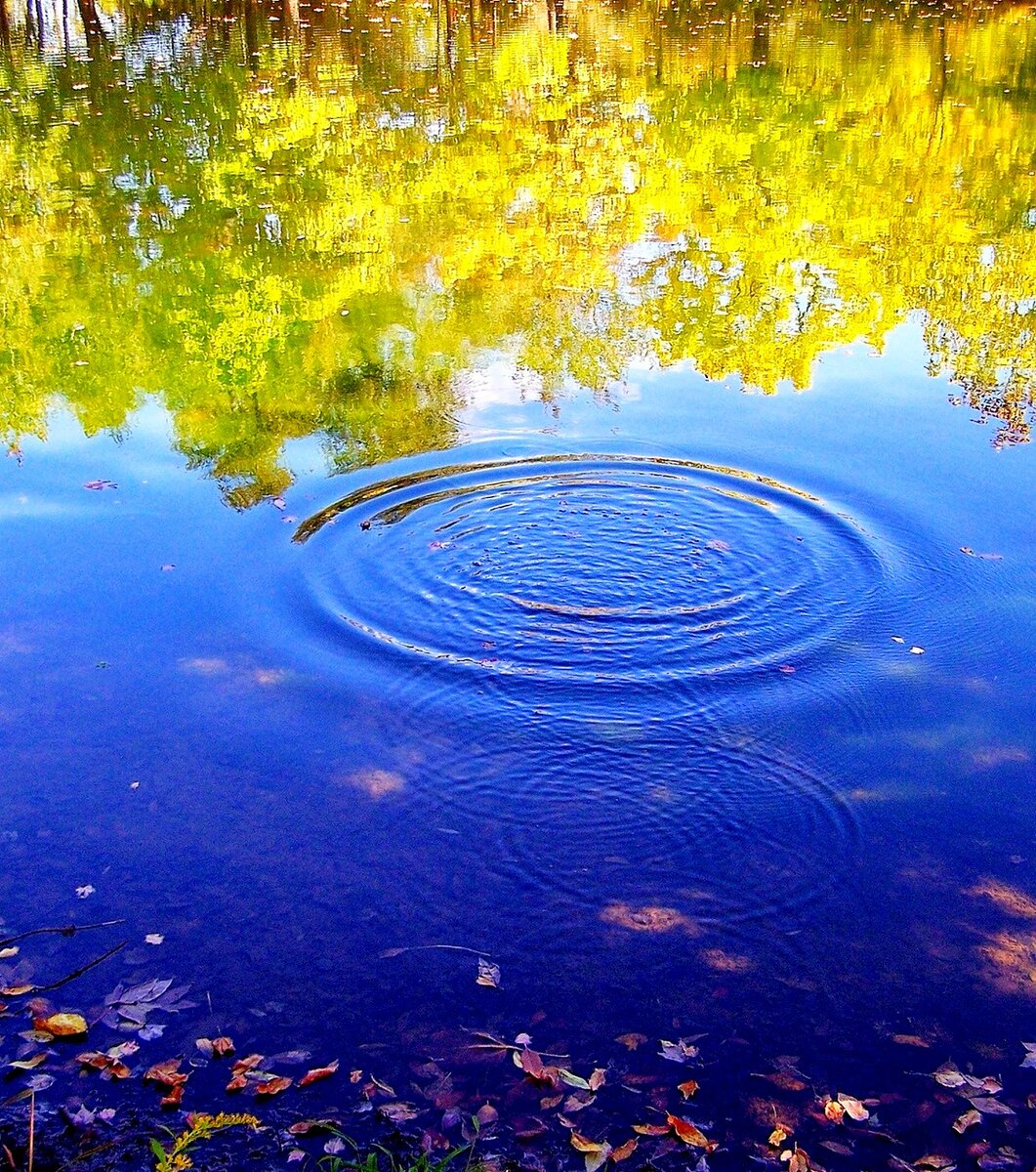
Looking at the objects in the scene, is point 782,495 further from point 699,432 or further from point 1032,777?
point 1032,777

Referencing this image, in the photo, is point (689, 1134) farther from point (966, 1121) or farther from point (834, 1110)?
point (966, 1121)

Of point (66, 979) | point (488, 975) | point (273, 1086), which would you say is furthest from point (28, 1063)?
point (488, 975)

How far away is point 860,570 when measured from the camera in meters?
7.23

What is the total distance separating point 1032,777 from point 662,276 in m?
8.85

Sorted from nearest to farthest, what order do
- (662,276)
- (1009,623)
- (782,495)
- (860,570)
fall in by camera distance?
(1009,623) → (860,570) → (782,495) → (662,276)

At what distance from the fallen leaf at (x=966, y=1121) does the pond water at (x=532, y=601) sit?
0.32m

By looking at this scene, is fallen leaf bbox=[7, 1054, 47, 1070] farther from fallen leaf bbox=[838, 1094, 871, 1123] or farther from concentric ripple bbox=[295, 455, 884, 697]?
concentric ripple bbox=[295, 455, 884, 697]

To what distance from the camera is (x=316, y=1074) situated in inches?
154

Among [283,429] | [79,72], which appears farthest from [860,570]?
[79,72]

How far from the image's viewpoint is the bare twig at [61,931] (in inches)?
175

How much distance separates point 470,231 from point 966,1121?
12818mm

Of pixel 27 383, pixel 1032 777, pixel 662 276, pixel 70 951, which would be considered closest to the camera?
pixel 70 951

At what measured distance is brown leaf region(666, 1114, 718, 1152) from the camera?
3.69 meters

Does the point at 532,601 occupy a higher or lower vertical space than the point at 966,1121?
higher
